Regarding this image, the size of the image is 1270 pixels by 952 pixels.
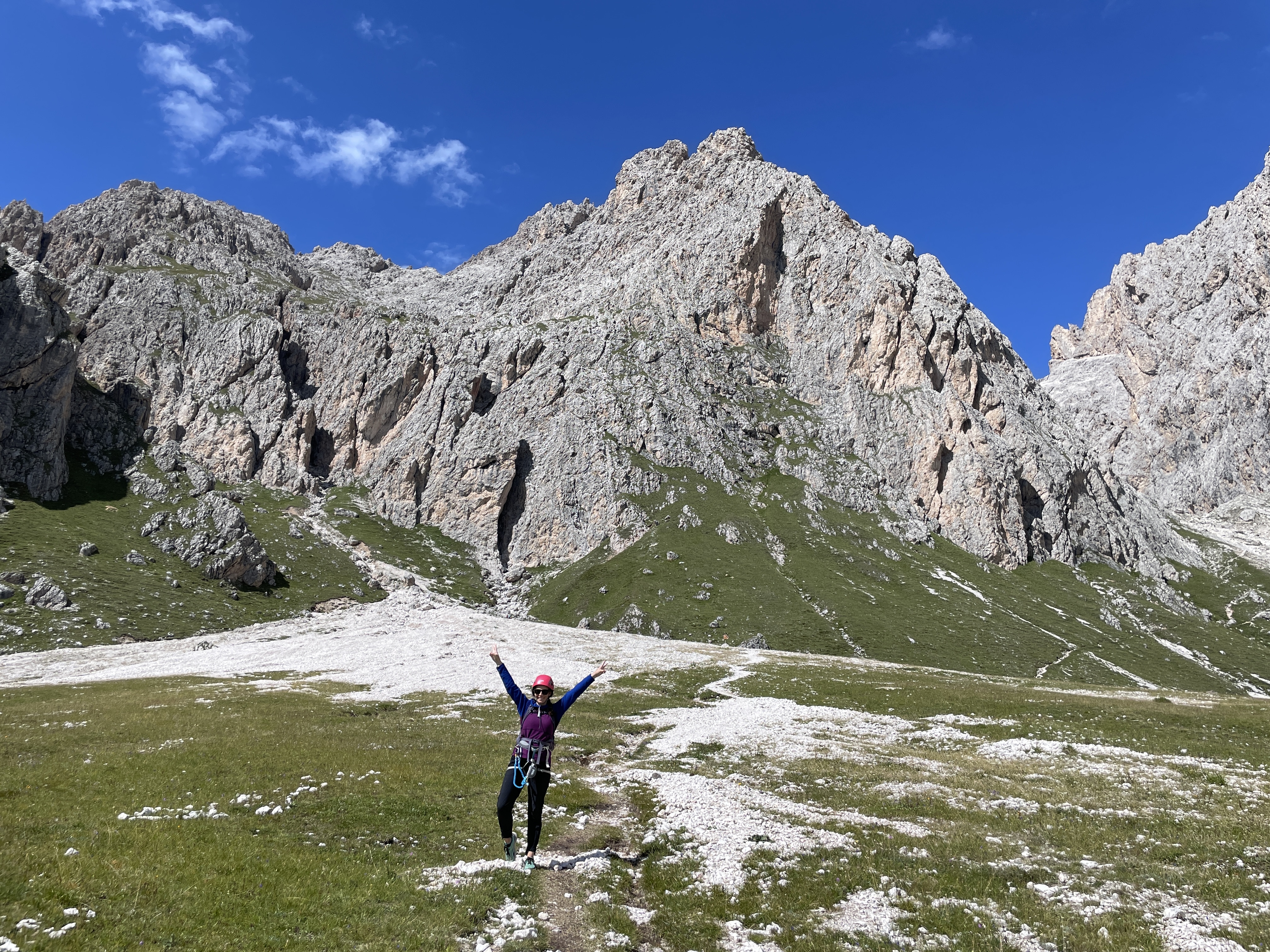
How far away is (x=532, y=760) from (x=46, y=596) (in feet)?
465

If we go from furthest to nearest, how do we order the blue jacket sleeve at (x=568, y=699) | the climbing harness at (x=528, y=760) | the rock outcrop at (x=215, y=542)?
the rock outcrop at (x=215, y=542) → the blue jacket sleeve at (x=568, y=699) → the climbing harness at (x=528, y=760)

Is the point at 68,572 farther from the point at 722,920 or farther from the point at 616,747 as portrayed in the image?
the point at 722,920

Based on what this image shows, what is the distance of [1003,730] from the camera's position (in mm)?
40656

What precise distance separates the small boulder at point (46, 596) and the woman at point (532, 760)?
137 metres

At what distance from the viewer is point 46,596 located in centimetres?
11144

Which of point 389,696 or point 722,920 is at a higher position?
point 722,920

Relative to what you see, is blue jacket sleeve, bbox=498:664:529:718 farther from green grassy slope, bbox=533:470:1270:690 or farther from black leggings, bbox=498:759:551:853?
green grassy slope, bbox=533:470:1270:690

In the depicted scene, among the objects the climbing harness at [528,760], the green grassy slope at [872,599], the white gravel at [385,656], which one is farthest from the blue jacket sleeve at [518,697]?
the green grassy slope at [872,599]

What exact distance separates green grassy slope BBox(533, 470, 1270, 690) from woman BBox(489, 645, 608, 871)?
116661 millimetres

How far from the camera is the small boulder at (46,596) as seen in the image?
109875mm

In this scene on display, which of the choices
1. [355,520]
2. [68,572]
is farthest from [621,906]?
[355,520]

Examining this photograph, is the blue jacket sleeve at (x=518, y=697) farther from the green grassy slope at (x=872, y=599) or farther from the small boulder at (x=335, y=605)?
the small boulder at (x=335, y=605)

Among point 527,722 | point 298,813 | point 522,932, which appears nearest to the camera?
point 522,932

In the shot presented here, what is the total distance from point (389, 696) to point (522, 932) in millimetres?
50386
